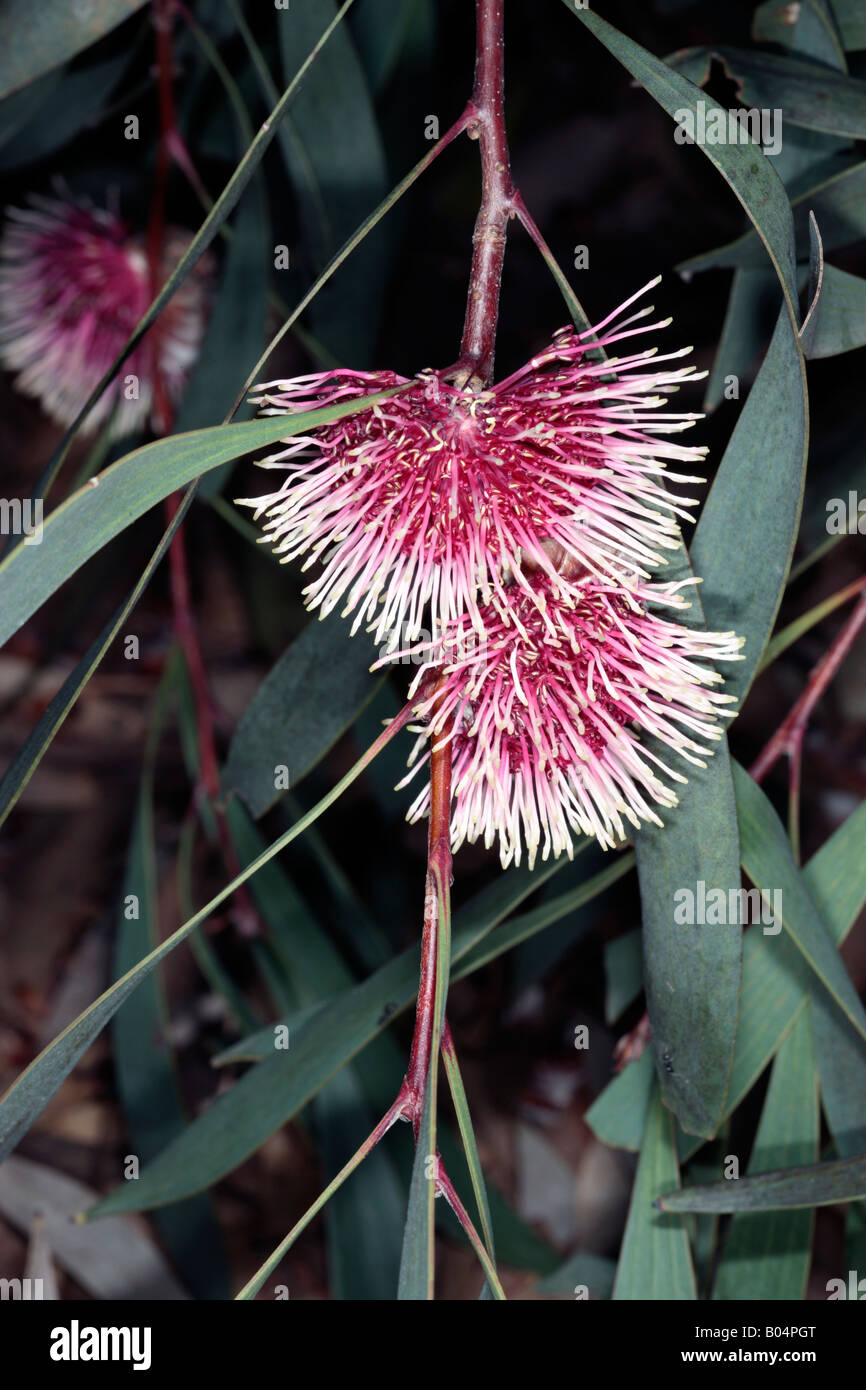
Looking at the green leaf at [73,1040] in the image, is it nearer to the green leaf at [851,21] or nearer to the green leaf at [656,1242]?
the green leaf at [656,1242]

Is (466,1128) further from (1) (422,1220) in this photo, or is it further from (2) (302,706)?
(2) (302,706)

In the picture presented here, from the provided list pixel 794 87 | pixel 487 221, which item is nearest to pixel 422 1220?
pixel 487 221

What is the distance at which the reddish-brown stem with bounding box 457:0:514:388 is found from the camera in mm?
625

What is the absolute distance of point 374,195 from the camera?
105 centimetres

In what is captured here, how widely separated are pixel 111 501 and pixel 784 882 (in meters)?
0.49

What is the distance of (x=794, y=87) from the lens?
0.79 m

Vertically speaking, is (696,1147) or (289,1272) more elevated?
(696,1147)

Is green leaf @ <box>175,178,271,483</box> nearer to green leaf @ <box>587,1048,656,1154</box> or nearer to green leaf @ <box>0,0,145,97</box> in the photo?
green leaf @ <box>0,0,145,97</box>

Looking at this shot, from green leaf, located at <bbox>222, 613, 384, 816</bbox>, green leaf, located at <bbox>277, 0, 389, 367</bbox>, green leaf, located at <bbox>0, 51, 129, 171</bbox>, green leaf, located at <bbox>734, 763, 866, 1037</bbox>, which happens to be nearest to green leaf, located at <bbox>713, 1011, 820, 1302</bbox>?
green leaf, located at <bbox>734, 763, 866, 1037</bbox>

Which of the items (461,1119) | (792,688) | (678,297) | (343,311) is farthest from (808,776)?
(461,1119)

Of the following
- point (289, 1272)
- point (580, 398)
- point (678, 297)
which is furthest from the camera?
point (289, 1272)

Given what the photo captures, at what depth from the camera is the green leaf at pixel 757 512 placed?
2.08ft
